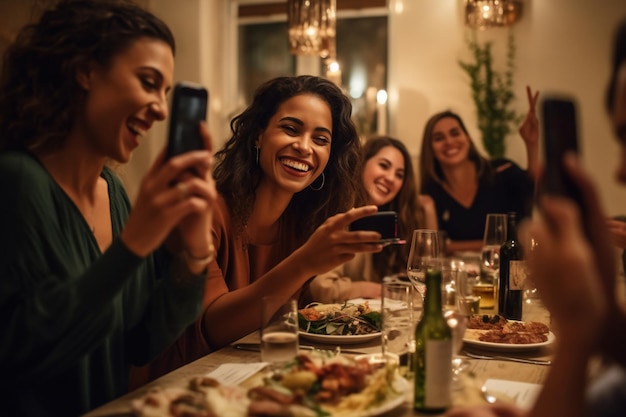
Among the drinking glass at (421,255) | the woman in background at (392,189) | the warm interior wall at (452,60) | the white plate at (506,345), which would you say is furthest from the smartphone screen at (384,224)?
the warm interior wall at (452,60)

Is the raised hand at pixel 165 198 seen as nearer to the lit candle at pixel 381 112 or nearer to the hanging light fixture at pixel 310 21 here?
the hanging light fixture at pixel 310 21

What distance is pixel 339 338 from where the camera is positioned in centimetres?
160

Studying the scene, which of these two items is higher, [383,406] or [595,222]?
[595,222]

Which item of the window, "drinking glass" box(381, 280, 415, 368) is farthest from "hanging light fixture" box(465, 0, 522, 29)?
"drinking glass" box(381, 280, 415, 368)

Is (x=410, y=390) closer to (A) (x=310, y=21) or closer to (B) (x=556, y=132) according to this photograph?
(B) (x=556, y=132)

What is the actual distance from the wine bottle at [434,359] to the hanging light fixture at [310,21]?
2942 millimetres

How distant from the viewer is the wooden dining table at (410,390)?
3.70 ft

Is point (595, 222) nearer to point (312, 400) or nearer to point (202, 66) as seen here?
point (312, 400)

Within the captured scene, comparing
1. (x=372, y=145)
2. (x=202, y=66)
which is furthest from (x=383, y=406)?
(x=202, y=66)

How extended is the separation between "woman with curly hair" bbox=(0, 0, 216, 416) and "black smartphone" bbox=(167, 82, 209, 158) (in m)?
0.02

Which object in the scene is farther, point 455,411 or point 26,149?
point 26,149

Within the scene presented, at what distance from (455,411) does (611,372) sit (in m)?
0.23

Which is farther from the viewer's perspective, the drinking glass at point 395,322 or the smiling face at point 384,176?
the smiling face at point 384,176

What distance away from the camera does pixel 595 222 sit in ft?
2.50
